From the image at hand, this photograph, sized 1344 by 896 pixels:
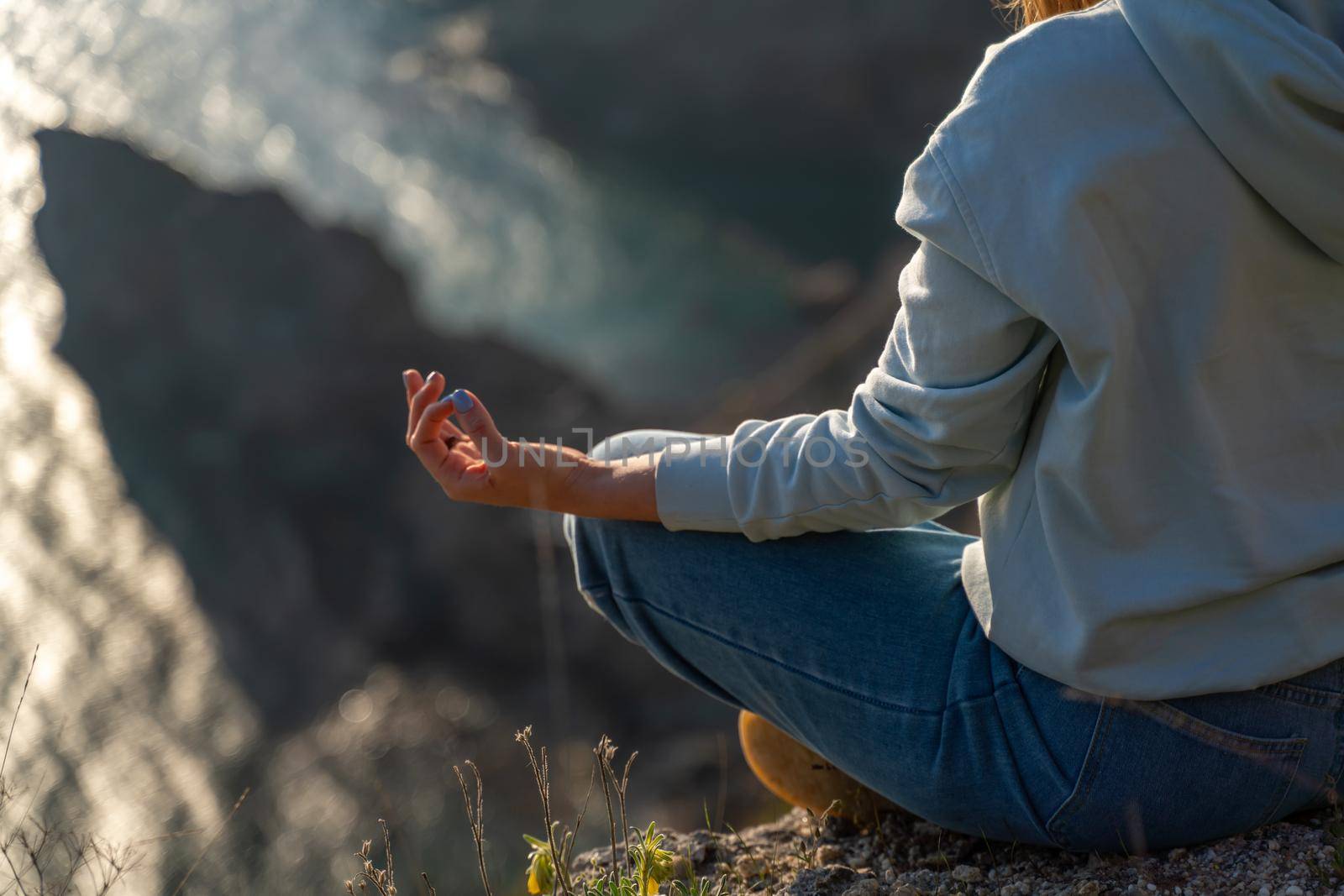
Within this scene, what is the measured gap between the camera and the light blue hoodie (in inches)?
33.1

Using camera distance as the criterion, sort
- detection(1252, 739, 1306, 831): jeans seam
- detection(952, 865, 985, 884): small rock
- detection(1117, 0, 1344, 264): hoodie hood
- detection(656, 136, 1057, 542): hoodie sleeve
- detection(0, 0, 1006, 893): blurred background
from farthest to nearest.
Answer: detection(0, 0, 1006, 893): blurred background
detection(952, 865, 985, 884): small rock
detection(1252, 739, 1306, 831): jeans seam
detection(656, 136, 1057, 542): hoodie sleeve
detection(1117, 0, 1344, 264): hoodie hood

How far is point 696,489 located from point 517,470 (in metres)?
0.18

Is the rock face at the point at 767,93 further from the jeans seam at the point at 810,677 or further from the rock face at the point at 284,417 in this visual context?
the jeans seam at the point at 810,677

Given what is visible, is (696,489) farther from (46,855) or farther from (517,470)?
(46,855)

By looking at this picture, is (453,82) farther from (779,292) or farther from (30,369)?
(30,369)

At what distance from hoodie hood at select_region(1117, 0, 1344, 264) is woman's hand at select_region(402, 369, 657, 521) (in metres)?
0.58

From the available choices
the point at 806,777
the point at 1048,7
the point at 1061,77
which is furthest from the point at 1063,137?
the point at 806,777

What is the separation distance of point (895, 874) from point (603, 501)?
1.89 ft

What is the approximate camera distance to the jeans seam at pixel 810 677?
41.3 inches

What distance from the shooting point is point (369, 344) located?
8.30 meters

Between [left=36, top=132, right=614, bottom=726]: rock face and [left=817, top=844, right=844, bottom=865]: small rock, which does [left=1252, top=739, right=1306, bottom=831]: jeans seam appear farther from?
[left=36, top=132, right=614, bottom=726]: rock face

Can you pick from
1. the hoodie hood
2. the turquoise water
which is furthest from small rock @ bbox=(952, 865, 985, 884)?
the hoodie hood

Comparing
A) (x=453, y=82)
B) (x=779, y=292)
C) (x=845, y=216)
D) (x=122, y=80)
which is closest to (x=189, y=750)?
(x=122, y=80)

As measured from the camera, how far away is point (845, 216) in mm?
12680
